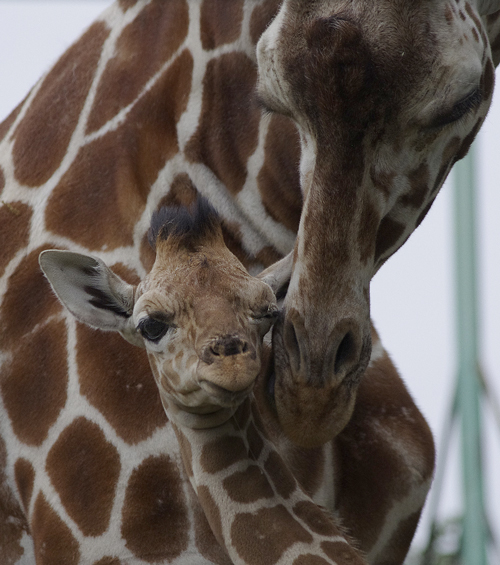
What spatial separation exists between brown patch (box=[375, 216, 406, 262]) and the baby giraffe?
288 mm

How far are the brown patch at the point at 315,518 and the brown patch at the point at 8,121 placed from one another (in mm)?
2015

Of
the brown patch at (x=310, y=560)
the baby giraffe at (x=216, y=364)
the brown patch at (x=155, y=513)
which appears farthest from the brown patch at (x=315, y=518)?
the brown patch at (x=155, y=513)

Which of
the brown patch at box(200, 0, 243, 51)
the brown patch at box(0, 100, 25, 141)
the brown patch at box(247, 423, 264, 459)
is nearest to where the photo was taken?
the brown patch at box(247, 423, 264, 459)

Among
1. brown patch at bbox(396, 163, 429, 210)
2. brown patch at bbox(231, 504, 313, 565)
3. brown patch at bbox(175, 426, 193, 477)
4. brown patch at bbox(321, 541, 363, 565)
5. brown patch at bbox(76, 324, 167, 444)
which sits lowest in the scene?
brown patch at bbox(321, 541, 363, 565)

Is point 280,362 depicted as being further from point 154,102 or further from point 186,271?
point 154,102

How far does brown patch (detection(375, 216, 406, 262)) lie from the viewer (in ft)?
9.64

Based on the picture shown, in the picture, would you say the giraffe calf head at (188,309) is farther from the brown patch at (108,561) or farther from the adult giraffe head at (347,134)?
the brown patch at (108,561)

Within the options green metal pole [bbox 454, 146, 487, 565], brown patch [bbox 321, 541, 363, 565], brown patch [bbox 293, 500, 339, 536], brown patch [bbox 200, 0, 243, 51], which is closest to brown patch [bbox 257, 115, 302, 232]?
brown patch [bbox 200, 0, 243, 51]

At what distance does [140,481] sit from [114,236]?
0.85 meters

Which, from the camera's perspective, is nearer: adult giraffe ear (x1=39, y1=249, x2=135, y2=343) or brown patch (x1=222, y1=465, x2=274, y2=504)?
A: brown patch (x1=222, y1=465, x2=274, y2=504)

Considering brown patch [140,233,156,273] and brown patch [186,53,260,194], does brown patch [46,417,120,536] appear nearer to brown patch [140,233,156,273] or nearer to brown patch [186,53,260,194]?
brown patch [140,233,156,273]

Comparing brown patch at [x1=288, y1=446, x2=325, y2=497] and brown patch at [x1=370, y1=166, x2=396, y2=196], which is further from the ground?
brown patch at [x1=370, y1=166, x2=396, y2=196]

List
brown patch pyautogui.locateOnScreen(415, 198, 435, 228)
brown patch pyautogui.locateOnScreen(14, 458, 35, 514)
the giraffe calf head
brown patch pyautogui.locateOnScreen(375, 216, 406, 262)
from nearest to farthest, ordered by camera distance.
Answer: the giraffe calf head < brown patch pyautogui.locateOnScreen(375, 216, 406, 262) < brown patch pyautogui.locateOnScreen(415, 198, 435, 228) < brown patch pyautogui.locateOnScreen(14, 458, 35, 514)

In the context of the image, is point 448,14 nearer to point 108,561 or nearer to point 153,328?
point 153,328
